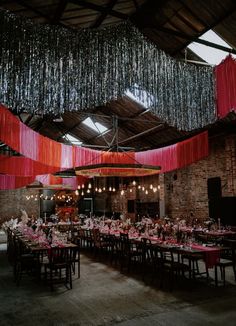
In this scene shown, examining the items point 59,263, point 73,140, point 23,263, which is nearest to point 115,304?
point 59,263

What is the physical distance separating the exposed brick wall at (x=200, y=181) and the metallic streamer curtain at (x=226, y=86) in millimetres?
7018

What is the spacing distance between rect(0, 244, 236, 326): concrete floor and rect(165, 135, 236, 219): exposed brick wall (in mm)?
6059

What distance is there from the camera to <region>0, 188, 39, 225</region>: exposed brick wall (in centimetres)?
2095

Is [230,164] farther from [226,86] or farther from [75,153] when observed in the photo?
[226,86]

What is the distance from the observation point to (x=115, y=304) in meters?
4.96

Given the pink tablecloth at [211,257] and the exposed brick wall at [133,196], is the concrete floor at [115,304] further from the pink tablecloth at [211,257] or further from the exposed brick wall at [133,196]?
the exposed brick wall at [133,196]

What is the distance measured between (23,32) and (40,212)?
64.4 feet

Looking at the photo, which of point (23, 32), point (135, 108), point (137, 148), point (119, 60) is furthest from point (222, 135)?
point (23, 32)

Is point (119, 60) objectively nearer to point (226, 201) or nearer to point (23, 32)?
point (23, 32)

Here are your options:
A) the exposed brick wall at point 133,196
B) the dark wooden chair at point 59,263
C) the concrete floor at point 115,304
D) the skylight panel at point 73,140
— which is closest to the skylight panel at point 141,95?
the concrete floor at point 115,304

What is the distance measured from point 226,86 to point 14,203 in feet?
63.6

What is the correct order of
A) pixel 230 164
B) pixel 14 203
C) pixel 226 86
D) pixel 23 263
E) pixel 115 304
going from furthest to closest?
pixel 14 203
pixel 230 164
pixel 23 263
pixel 115 304
pixel 226 86

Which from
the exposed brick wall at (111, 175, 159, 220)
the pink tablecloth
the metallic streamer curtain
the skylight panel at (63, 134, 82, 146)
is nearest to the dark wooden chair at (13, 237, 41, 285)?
the pink tablecloth

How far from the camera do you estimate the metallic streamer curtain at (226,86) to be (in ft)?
14.5
